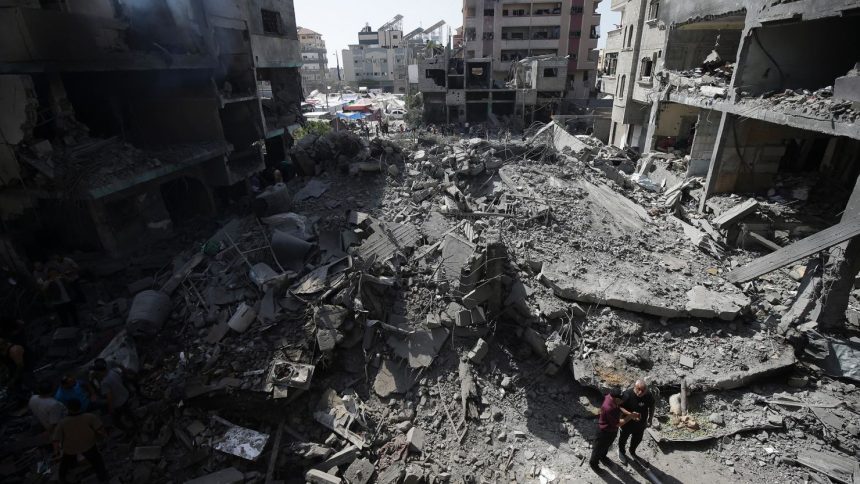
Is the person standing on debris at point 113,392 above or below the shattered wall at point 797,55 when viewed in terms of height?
below

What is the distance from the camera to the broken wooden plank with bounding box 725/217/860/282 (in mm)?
8094

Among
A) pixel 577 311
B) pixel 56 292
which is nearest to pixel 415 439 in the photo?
pixel 577 311

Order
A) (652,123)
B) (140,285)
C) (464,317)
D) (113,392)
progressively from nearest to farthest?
(113,392) < (464,317) < (140,285) < (652,123)

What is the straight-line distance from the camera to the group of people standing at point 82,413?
578 centimetres

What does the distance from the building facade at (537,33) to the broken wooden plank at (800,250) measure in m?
37.5

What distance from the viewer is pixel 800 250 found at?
8.89 meters

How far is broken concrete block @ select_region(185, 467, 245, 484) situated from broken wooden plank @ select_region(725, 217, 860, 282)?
11.2 meters

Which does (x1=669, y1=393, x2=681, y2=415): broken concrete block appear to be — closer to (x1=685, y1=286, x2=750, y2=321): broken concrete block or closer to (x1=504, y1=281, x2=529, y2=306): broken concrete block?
(x1=685, y1=286, x2=750, y2=321): broken concrete block

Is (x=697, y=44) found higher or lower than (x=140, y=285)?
higher

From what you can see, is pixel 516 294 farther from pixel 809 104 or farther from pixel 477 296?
pixel 809 104

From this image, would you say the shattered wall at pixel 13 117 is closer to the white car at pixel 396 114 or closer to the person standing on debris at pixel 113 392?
the person standing on debris at pixel 113 392

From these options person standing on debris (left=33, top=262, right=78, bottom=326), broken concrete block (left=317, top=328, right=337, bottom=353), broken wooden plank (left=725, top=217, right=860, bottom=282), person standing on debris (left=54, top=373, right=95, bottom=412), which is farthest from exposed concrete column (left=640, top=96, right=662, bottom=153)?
person standing on debris (left=33, top=262, right=78, bottom=326)

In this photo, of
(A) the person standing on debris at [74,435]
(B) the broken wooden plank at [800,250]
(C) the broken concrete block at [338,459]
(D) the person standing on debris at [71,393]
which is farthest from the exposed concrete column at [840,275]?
(D) the person standing on debris at [71,393]

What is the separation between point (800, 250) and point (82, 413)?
13.6 metres
